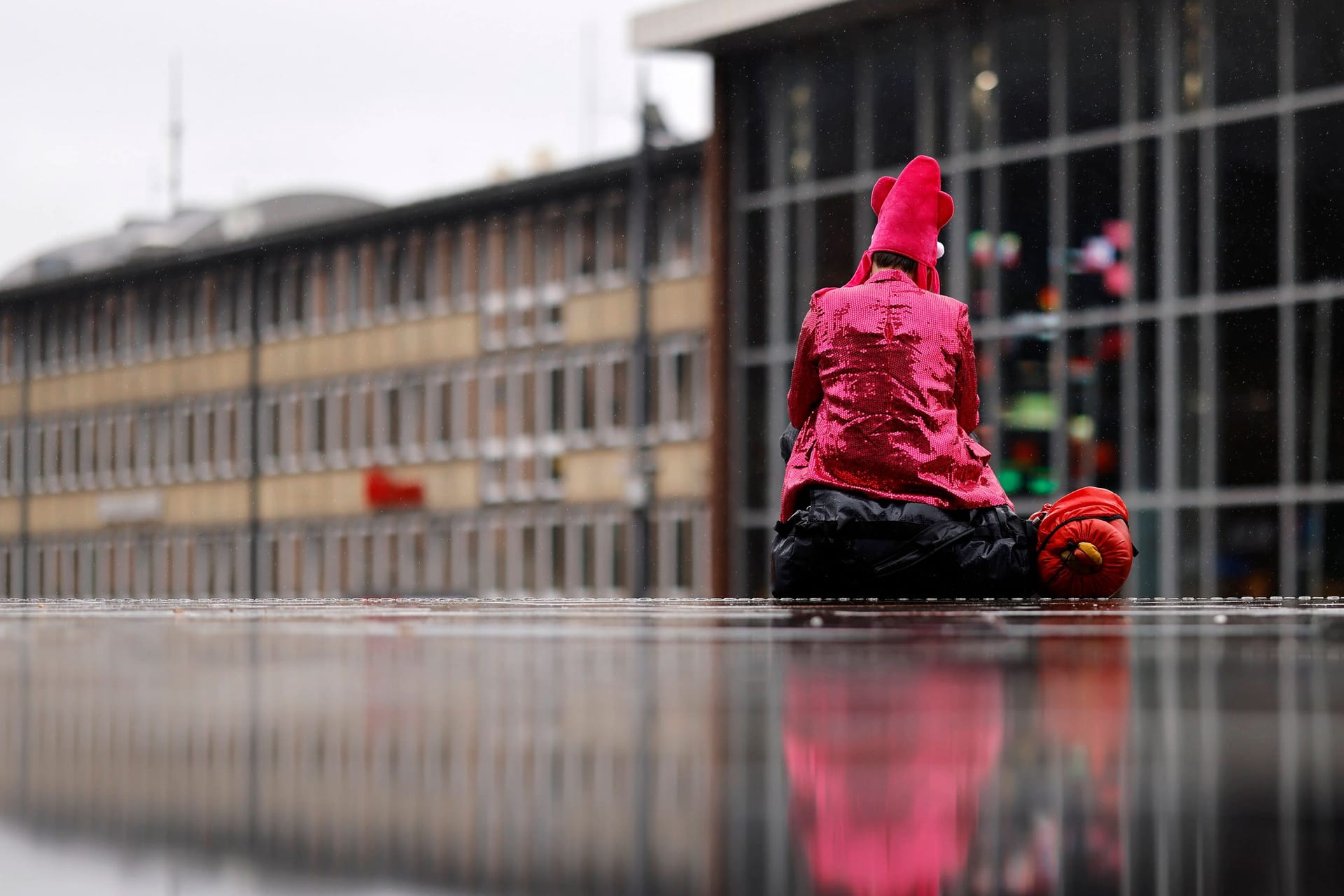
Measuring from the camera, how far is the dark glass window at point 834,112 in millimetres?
36094

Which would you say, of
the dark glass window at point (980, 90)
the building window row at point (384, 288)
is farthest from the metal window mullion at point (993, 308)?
the building window row at point (384, 288)

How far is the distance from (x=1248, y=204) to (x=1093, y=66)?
11.2 feet

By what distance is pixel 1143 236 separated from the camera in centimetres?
3173

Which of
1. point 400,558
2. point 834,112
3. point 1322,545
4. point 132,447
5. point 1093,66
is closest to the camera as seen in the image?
point 1322,545

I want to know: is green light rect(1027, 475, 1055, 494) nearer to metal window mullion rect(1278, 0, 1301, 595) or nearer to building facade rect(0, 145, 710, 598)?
metal window mullion rect(1278, 0, 1301, 595)

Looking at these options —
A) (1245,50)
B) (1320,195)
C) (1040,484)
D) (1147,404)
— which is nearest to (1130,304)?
(1147,404)

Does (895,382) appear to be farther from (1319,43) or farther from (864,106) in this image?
(864,106)

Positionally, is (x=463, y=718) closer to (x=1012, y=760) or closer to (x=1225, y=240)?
(x=1012, y=760)

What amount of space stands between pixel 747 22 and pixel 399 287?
63.4 ft

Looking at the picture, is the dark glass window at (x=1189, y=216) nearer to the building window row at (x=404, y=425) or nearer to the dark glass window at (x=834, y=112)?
the dark glass window at (x=834, y=112)

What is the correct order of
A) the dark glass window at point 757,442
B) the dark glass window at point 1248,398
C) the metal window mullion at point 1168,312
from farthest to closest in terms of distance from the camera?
the dark glass window at point 757,442 < the metal window mullion at point 1168,312 < the dark glass window at point 1248,398

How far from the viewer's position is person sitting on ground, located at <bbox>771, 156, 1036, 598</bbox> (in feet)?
29.2

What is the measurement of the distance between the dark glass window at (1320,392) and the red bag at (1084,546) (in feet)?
69.8

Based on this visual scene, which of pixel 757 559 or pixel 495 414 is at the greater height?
pixel 495 414
